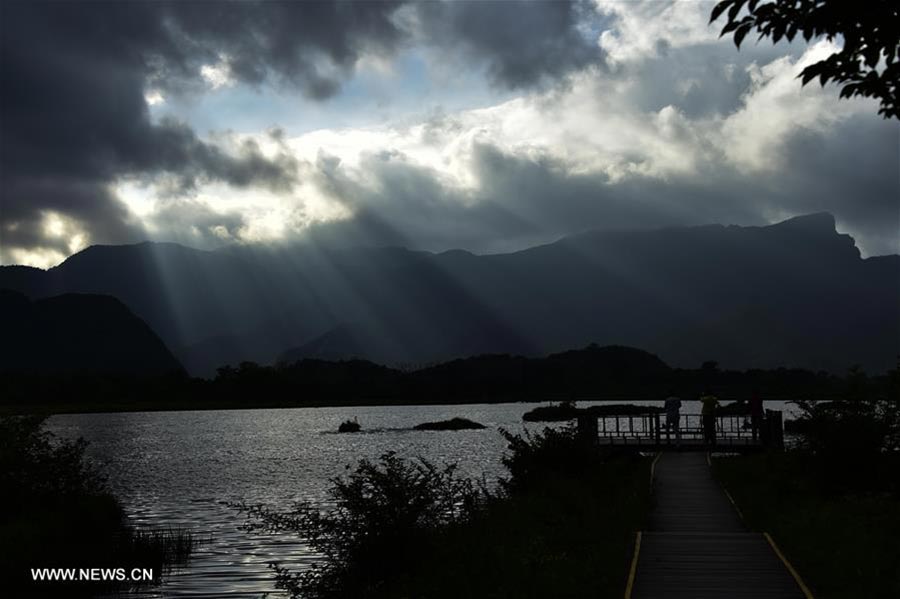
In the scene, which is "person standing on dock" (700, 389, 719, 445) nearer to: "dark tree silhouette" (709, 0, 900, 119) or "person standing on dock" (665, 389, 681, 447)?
"person standing on dock" (665, 389, 681, 447)

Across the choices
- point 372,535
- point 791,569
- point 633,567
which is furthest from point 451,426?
point 791,569

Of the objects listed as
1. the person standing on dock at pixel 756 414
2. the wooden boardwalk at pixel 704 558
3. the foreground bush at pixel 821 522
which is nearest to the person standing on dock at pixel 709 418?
the person standing on dock at pixel 756 414

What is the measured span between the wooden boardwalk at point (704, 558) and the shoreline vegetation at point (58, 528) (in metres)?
15.0

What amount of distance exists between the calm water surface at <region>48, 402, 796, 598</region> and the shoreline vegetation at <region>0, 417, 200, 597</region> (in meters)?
1.36

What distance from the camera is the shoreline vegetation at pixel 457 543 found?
61.4 ft

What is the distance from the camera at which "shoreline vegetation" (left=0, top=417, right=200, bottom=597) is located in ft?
84.6

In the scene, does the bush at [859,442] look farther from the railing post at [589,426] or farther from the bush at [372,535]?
the bush at [372,535]

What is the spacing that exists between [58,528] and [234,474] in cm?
3873

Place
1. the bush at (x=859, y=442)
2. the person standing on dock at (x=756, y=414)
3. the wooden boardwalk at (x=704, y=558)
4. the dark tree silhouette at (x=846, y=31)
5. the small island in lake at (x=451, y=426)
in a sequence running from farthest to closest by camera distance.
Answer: the small island in lake at (x=451, y=426) → the person standing on dock at (x=756, y=414) → the bush at (x=859, y=442) → the wooden boardwalk at (x=704, y=558) → the dark tree silhouette at (x=846, y=31)

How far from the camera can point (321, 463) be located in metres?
76.9

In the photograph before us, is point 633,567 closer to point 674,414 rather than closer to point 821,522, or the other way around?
point 821,522

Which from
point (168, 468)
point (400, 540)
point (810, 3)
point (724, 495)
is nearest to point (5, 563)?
point (400, 540)

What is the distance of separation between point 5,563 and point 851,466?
27036 mm

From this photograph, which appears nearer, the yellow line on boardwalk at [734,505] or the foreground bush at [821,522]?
the foreground bush at [821,522]
